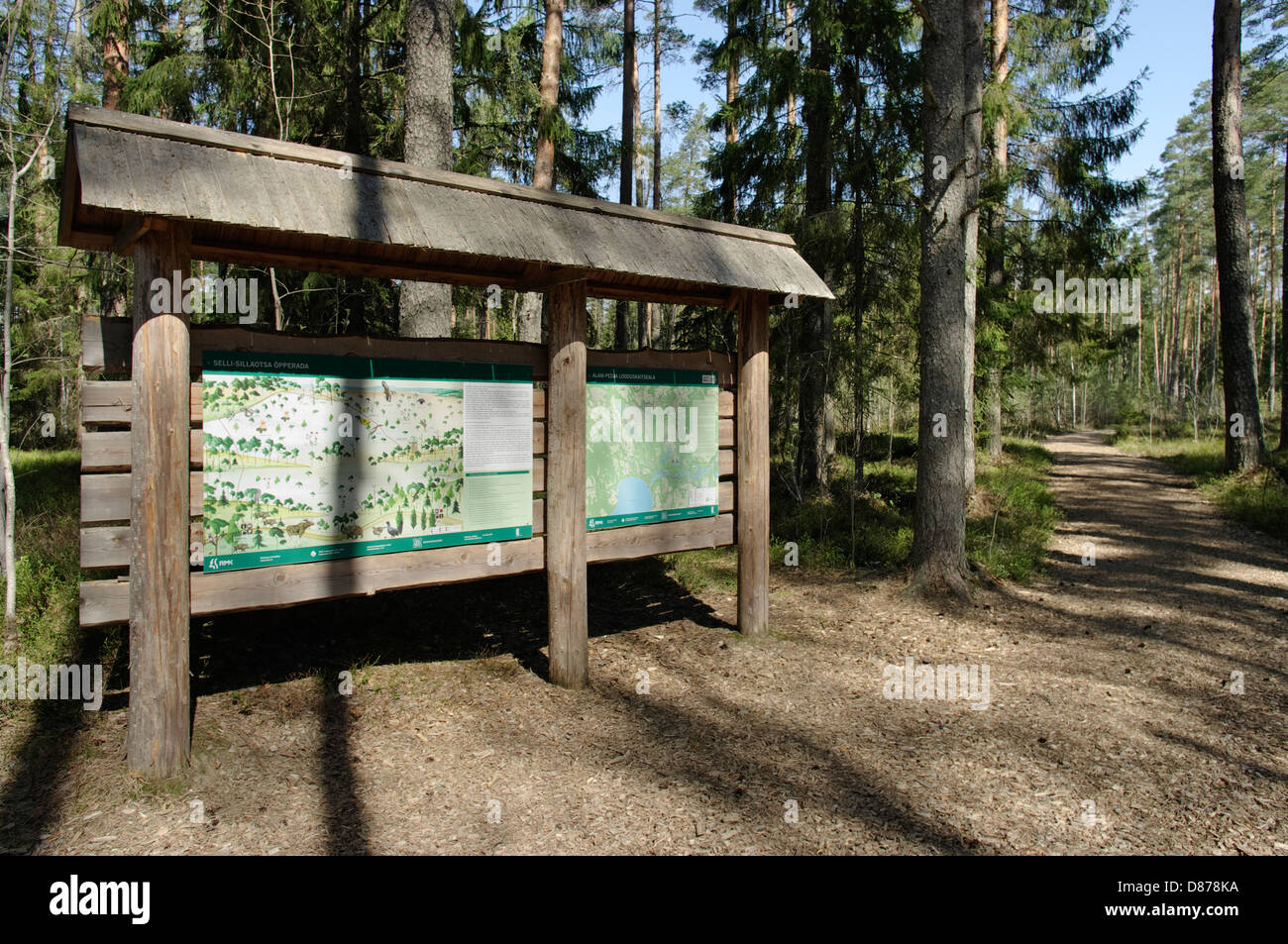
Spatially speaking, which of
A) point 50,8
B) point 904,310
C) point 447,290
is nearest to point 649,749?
point 447,290

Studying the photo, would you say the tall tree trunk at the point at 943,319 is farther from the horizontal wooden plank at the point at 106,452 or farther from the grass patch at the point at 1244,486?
the horizontal wooden plank at the point at 106,452

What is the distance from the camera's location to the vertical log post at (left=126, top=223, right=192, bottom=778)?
403cm

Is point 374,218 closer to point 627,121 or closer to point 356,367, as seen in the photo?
point 356,367

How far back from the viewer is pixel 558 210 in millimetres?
5461

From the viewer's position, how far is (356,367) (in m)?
4.93

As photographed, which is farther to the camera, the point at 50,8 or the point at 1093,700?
the point at 50,8

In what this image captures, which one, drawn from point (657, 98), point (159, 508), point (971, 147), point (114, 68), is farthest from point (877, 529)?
point (657, 98)

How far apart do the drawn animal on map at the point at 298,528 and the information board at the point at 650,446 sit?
6.64 feet

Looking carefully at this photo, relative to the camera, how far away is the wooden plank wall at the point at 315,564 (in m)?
4.03

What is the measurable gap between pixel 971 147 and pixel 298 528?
9966 mm

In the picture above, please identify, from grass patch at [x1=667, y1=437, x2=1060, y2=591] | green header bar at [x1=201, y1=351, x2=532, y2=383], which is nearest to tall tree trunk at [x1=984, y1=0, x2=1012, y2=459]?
grass patch at [x1=667, y1=437, x2=1060, y2=591]

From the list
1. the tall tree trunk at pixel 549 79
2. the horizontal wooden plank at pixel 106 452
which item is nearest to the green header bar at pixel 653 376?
the horizontal wooden plank at pixel 106 452
